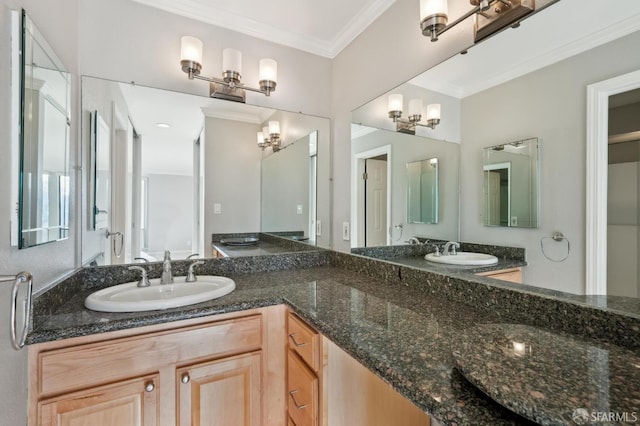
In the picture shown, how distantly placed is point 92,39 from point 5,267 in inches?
48.3

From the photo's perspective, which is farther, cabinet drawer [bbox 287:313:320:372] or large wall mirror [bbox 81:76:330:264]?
large wall mirror [bbox 81:76:330:264]

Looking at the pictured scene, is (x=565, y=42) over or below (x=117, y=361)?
over

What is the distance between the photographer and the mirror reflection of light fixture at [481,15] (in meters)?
1.02

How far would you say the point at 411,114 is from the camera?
1537 mm

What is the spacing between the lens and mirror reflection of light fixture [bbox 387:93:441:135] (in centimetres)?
138

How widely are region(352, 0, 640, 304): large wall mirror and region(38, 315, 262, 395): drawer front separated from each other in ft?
3.37

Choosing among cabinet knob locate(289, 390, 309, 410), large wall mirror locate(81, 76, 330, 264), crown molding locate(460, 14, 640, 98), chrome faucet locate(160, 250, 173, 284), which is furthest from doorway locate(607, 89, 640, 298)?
chrome faucet locate(160, 250, 173, 284)

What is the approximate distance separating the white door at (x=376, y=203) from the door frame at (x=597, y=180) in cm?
96

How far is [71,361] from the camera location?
96 cm

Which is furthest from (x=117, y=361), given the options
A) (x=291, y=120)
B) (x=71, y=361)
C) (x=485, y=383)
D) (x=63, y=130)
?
(x=291, y=120)

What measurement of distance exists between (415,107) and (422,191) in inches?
17.1

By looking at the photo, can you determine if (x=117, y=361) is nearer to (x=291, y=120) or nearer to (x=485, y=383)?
(x=485, y=383)

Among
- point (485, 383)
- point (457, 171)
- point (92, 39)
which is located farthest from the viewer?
point (92, 39)

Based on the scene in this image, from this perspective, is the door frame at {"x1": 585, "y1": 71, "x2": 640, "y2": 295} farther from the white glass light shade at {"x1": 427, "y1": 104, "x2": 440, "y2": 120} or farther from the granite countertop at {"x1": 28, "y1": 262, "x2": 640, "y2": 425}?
the white glass light shade at {"x1": 427, "y1": 104, "x2": 440, "y2": 120}
